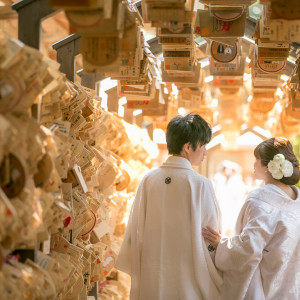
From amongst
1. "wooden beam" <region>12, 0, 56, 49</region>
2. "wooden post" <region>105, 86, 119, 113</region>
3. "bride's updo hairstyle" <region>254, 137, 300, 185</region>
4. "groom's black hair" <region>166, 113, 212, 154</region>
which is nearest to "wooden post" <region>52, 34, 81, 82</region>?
"groom's black hair" <region>166, 113, 212, 154</region>

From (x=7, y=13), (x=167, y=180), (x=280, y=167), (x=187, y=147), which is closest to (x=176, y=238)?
(x=167, y=180)

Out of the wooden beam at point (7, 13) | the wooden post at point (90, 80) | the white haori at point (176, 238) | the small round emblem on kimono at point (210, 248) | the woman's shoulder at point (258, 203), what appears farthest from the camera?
the wooden beam at point (7, 13)

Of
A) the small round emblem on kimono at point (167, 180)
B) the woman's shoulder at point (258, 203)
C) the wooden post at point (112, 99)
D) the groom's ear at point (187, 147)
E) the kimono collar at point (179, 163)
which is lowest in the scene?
the wooden post at point (112, 99)

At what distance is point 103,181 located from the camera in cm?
499

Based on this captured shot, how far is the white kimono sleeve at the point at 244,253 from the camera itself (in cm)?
375

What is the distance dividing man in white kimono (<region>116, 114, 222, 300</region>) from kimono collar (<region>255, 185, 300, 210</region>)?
41 cm

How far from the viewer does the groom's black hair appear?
12.2 ft

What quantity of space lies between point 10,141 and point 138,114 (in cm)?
592

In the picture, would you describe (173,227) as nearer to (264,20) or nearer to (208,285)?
(208,285)

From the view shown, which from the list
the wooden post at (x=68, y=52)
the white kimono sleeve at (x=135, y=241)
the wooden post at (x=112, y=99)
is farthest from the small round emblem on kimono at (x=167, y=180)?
the wooden post at (x=112, y=99)

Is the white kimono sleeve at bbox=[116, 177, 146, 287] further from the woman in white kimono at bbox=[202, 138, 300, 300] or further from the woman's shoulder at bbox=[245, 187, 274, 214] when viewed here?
the woman's shoulder at bbox=[245, 187, 274, 214]

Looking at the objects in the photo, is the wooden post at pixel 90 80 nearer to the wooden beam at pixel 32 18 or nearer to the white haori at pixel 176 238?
the white haori at pixel 176 238

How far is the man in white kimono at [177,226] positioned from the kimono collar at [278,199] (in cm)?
41

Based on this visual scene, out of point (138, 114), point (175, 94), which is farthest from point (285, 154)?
point (138, 114)
